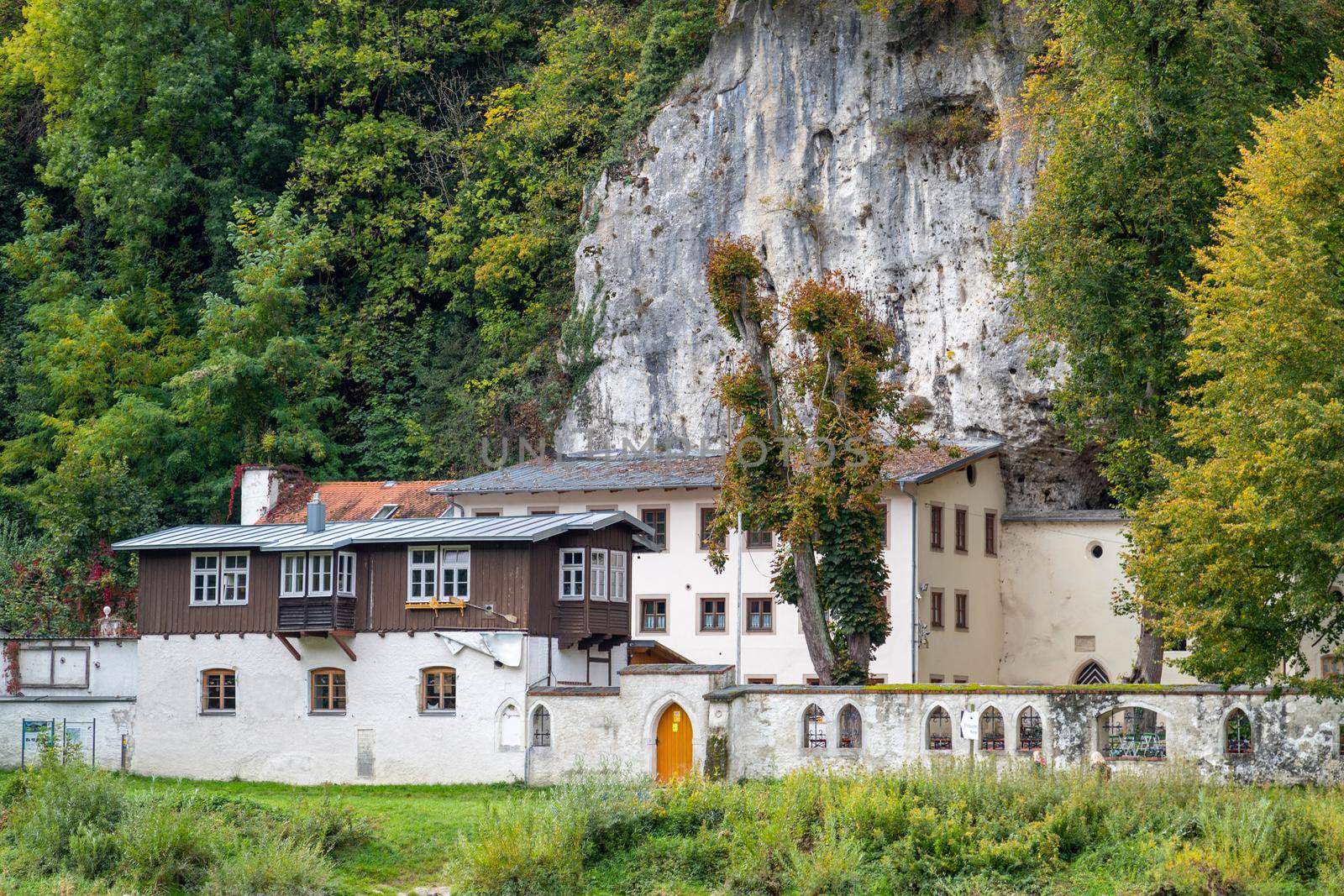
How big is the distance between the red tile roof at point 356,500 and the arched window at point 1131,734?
82.3ft

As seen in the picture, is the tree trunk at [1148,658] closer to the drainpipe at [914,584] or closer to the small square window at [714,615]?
the drainpipe at [914,584]

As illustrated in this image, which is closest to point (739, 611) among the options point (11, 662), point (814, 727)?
point (814, 727)

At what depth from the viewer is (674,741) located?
1478 inches

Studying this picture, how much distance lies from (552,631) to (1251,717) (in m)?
14.5

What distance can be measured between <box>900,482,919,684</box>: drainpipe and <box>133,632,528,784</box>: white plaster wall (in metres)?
13.0

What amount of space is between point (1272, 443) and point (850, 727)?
950 cm

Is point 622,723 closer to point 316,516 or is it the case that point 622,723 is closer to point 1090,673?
point 316,516

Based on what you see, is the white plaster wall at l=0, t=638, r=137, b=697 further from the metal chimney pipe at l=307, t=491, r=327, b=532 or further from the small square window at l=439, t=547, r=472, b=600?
the small square window at l=439, t=547, r=472, b=600

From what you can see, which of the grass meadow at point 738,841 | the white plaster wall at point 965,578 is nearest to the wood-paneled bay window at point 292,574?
the grass meadow at point 738,841

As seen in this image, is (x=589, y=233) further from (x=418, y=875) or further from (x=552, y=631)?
(x=418, y=875)

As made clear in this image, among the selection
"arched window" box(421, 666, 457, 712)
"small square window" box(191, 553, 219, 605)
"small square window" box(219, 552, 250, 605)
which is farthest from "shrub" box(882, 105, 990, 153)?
"small square window" box(191, 553, 219, 605)

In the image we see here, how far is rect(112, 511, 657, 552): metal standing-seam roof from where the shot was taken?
41031 mm

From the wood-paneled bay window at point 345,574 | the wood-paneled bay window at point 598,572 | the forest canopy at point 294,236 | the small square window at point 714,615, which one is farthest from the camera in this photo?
the forest canopy at point 294,236

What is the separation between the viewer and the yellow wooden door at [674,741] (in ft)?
122
